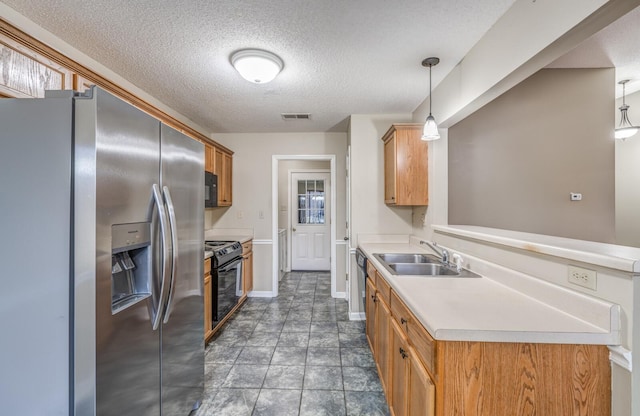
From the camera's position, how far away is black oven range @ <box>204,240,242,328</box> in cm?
268

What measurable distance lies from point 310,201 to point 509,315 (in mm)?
4655

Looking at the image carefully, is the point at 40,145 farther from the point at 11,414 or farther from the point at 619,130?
the point at 619,130

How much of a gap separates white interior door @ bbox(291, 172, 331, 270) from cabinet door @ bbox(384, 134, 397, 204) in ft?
7.98

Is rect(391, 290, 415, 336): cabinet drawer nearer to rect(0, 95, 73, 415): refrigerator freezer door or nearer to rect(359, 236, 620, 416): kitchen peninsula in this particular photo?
rect(359, 236, 620, 416): kitchen peninsula

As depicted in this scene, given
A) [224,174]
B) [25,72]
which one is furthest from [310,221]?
[25,72]

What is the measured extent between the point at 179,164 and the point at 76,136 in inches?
21.3

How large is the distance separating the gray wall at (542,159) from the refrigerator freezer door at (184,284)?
234cm

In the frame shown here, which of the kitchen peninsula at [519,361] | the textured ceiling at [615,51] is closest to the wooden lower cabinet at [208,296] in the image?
the kitchen peninsula at [519,361]

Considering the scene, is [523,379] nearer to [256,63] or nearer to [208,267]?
[256,63]

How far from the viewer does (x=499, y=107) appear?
2.86m

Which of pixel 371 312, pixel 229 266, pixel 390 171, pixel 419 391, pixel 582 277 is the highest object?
pixel 390 171

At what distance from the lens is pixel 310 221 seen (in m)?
5.62

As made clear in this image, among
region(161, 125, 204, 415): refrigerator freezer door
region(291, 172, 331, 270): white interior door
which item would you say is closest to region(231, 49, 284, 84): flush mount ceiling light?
region(161, 125, 204, 415): refrigerator freezer door

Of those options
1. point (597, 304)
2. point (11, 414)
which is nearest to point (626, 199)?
point (597, 304)
